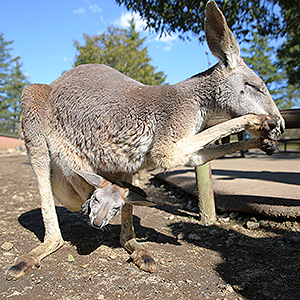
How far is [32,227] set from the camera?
3.52 meters

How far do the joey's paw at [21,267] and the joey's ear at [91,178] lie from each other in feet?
2.82

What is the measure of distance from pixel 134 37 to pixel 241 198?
1173 inches

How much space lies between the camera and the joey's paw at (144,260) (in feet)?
7.79

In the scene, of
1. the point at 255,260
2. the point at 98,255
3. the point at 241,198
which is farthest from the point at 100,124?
the point at 241,198

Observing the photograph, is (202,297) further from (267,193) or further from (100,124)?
(267,193)

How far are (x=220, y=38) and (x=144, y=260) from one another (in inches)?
79.1

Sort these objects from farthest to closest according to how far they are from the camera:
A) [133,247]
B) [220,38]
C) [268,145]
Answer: [133,247] → [220,38] → [268,145]

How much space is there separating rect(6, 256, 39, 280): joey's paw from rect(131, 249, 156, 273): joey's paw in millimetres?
875

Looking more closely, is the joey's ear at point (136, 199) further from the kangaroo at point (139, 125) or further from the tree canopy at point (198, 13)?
the tree canopy at point (198, 13)

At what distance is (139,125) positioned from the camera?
2.38m

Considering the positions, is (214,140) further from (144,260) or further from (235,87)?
(144,260)

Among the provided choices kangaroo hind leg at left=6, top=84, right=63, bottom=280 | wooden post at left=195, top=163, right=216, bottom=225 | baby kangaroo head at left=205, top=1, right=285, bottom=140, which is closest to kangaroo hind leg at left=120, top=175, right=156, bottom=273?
kangaroo hind leg at left=6, top=84, right=63, bottom=280

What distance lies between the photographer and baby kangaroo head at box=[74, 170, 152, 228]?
2414mm

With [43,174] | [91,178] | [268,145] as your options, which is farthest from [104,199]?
[268,145]
